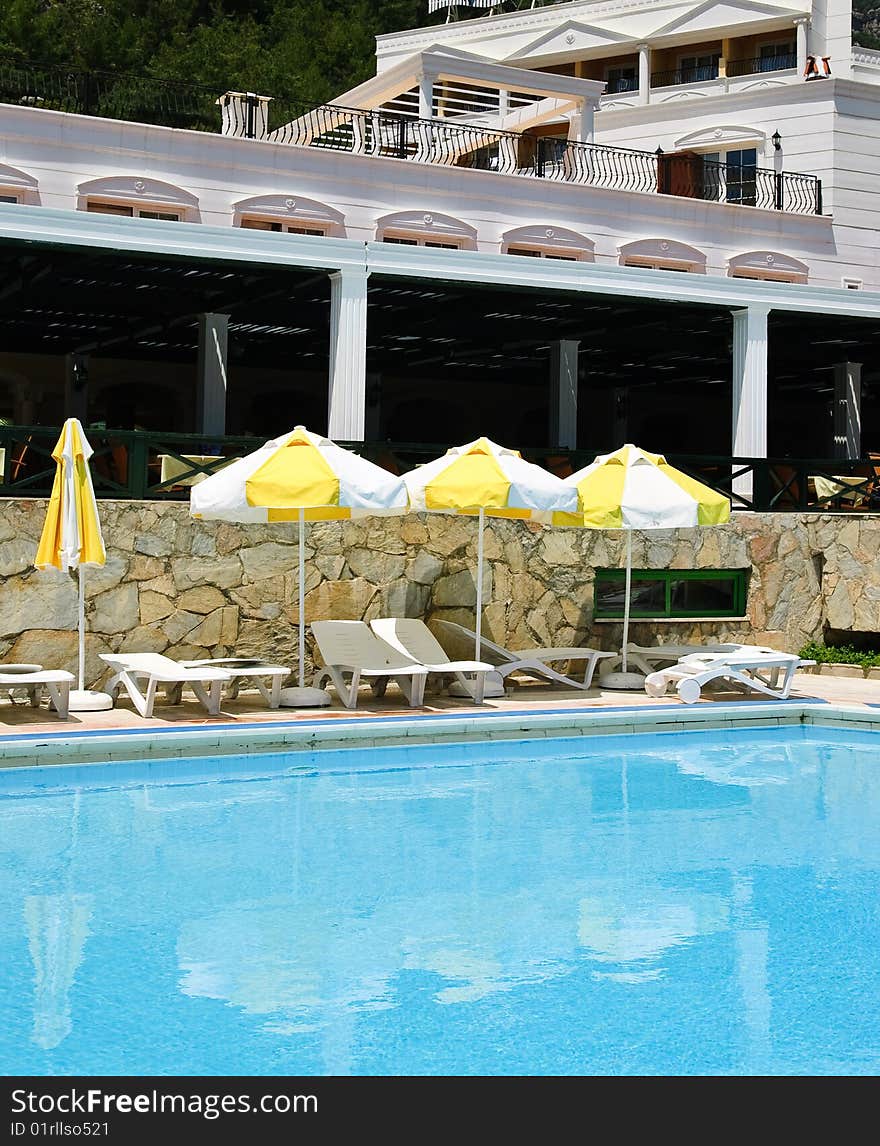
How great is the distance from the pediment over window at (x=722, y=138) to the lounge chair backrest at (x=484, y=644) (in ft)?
69.9

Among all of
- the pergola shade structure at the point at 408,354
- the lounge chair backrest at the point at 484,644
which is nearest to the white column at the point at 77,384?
the pergola shade structure at the point at 408,354

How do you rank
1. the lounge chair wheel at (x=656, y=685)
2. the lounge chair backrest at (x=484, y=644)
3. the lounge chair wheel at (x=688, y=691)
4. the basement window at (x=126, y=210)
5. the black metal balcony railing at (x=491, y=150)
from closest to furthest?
the lounge chair wheel at (x=688, y=691) < the lounge chair wheel at (x=656, y=685) < the lounge chair backrest at (x=484, y=644) < the basement window at (x=126, y=210) < the black metal balcony railing at (x=491, y=150)

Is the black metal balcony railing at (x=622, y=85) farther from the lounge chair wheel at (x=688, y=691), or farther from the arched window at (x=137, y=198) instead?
the lounge chair wheel at (x=688, y=691)

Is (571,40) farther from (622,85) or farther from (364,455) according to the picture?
(364,455)

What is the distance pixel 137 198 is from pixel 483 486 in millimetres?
11659

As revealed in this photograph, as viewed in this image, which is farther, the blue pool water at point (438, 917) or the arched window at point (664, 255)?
the arched window at point (664, 255)

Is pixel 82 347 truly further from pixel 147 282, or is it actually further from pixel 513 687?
pixel 513 687

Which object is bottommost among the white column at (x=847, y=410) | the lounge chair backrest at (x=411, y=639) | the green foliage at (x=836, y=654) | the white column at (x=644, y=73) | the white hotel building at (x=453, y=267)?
the green foliage at (x=836, y=654)

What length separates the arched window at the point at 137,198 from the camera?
72.9ft

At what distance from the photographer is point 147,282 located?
1769 cm

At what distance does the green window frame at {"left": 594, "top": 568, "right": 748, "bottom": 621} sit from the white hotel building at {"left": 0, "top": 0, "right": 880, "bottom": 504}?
1984 millimetres

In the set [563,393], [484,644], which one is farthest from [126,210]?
[484,644]
